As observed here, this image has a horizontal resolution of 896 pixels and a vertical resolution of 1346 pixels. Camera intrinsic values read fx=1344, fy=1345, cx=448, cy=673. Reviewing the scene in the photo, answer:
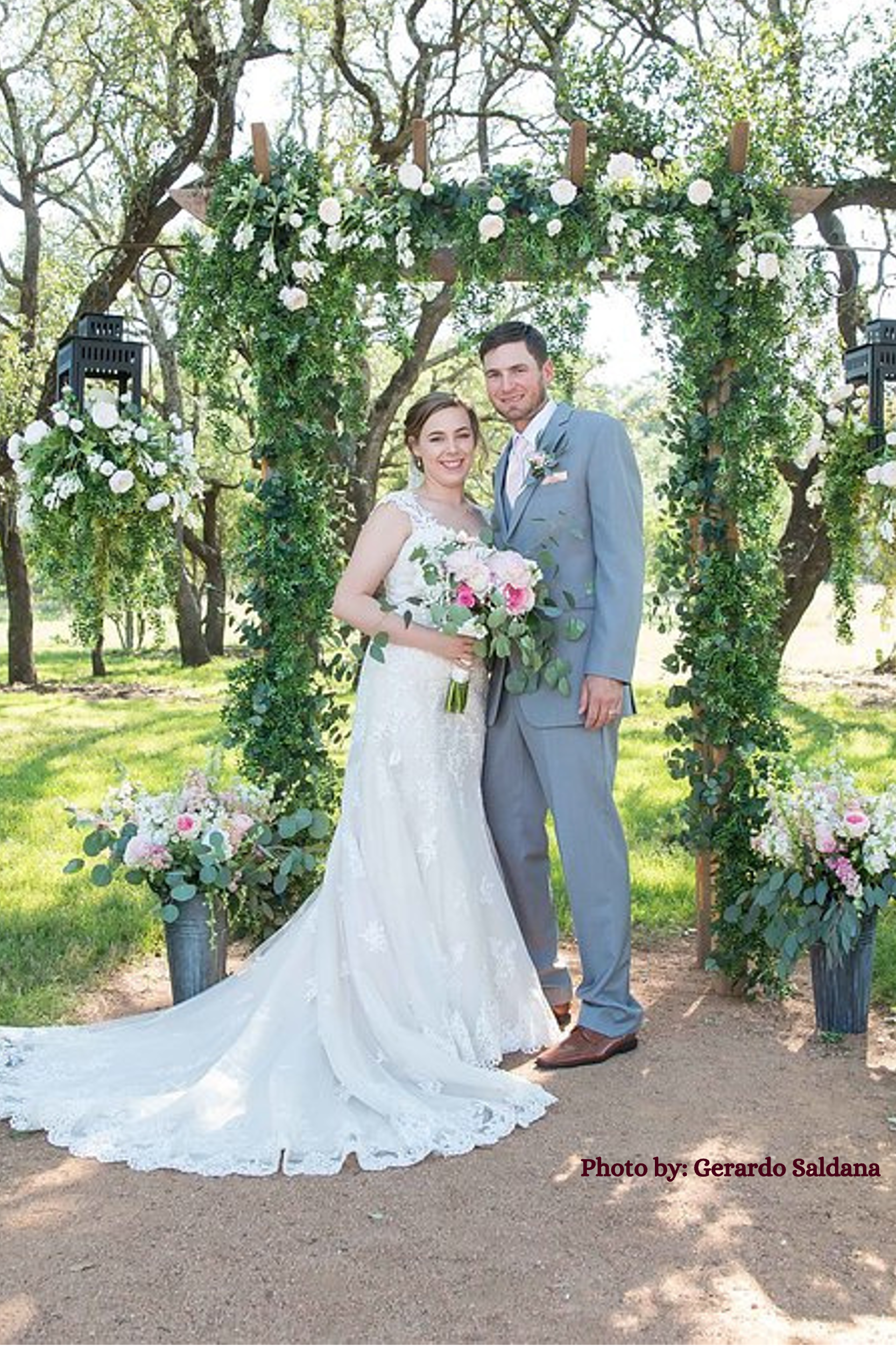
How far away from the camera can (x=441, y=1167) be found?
3.62 meters

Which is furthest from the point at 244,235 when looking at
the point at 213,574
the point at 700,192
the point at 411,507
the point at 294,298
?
the point at 213,574

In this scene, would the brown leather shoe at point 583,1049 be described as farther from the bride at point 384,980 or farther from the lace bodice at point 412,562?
the lace bodice at point 412,562

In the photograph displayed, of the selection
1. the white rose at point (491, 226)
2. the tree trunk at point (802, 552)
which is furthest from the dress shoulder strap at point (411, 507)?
the tree trunk at point (802, 552)

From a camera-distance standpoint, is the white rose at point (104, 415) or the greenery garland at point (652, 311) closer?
the white rose at point (104, 415)

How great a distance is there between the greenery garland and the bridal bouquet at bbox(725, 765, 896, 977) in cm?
36

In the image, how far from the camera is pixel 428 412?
459cm

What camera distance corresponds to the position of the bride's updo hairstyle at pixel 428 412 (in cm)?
456

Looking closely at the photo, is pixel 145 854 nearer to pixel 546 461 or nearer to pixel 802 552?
pixel 546 461

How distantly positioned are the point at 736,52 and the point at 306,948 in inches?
418

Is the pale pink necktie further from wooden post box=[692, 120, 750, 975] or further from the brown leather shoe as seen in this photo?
the brown leather shoe

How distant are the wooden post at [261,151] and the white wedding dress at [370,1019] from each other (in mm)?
1445

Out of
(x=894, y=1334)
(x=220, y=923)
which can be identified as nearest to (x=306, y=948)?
(x=220, y=923)

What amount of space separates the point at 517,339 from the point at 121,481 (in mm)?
1448

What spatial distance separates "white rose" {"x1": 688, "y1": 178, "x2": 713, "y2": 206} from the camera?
4.96m
